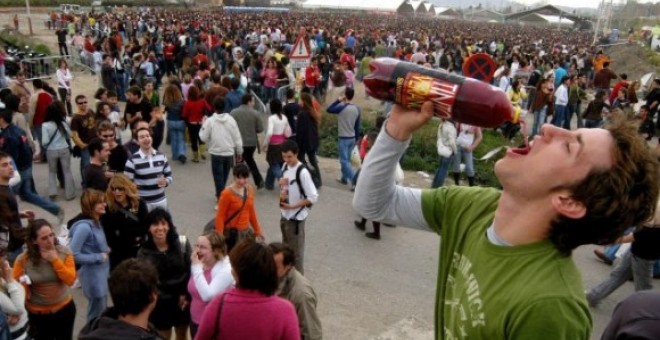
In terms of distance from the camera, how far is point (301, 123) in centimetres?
909

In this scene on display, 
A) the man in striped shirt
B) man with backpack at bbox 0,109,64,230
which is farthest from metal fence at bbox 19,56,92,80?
the man in striped shirt

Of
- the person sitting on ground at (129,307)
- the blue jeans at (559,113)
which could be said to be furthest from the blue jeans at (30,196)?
the blue jeans at (559,113)

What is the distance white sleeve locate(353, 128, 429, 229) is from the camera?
198cm

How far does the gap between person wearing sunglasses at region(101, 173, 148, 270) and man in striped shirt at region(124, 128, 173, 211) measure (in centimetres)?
136

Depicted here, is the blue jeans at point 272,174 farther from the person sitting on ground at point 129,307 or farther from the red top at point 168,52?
the red top at point 168,52

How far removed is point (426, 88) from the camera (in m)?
1.87

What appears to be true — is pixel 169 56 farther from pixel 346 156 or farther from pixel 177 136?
pixel 346 156

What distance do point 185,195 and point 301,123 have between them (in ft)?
7.44

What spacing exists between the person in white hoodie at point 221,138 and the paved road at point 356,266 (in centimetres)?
70

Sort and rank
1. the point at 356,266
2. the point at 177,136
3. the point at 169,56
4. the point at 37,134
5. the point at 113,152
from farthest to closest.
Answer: the point at 169,56 → the point at 177,136 → the point at 37,134 → the point at 113,152 → the point at 356,266

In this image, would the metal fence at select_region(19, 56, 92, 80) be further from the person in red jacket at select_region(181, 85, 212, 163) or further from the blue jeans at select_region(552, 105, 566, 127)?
the blue jeans at select_region(552, 105, 566, 127)

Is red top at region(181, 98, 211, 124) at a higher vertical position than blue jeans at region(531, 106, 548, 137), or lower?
higher

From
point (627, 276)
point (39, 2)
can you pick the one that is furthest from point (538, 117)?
point (39, 2)

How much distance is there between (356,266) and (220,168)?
297 centimetres
